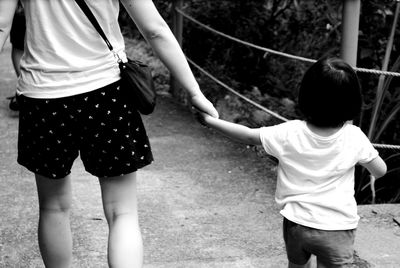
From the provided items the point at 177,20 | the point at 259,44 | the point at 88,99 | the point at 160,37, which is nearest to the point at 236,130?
the point at 160,37

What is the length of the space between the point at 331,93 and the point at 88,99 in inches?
30.1

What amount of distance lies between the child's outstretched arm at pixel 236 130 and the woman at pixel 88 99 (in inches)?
2.2

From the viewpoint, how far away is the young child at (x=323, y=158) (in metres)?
2.10

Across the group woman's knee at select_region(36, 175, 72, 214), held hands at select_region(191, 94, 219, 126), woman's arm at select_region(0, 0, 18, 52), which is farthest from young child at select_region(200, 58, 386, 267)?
woman's arm at select_region(0, 0, 18, 52)

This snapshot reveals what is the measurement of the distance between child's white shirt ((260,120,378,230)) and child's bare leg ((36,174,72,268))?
0.72 metres

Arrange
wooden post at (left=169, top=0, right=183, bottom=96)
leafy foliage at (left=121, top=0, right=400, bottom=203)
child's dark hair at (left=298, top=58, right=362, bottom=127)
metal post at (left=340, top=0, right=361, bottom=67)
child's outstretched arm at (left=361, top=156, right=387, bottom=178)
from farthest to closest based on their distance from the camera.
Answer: wooden post at (left=169, top=0, right=183, bottom=96) → leafy foliage at (left=121, top=0, right=400, bottom=203) → metal post at (left=340, top=0, right=361, bottom=67) → child's outstretched arm at (left=361, top=156, right=387, bottom=178) → child's dark hair at (left=298, top=58, right=362, bottom=127)

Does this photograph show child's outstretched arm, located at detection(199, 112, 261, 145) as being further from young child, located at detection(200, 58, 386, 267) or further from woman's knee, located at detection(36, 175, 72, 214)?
woman's knee, located at detection(36, 175, 72, 214)

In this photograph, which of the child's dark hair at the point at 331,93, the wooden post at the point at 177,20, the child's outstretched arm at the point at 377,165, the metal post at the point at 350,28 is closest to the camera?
the child's dark hair at the point at 331,93

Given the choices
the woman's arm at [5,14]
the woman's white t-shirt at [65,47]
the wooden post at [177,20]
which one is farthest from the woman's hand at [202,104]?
the wooden post at [177,20]

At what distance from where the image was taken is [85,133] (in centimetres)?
209

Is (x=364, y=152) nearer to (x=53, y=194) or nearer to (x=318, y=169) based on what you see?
(x=318, y=169)

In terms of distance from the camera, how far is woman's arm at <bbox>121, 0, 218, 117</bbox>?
2043 mm

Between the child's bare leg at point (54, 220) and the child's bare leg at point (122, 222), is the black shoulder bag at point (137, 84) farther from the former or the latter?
the child's bare leg at point (54, 220)

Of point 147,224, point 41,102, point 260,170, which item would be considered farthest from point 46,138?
point 260,170
